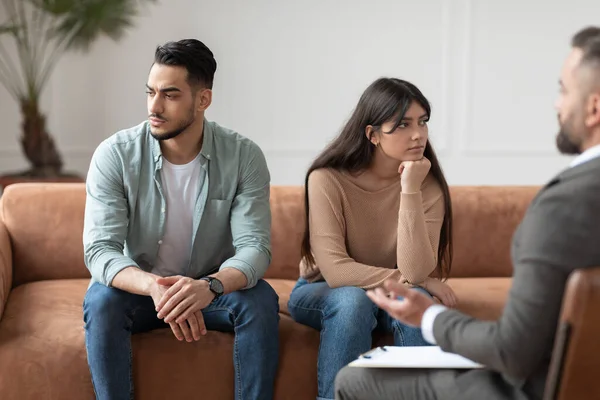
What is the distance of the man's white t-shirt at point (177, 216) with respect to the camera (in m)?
2.50

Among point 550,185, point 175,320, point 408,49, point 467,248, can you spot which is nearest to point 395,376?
point 550,185

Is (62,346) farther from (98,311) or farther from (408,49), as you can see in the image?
(408,49)

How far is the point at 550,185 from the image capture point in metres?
1.34

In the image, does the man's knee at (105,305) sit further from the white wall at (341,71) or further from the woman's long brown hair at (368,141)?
the white wall at (341,71)

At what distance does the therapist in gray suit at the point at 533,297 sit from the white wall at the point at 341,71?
3.81 meters

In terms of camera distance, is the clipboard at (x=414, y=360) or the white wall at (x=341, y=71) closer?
the clipboard at (x=414, y=360)

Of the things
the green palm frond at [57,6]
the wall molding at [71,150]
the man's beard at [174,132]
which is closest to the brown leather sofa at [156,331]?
the man's beard at [174,132]

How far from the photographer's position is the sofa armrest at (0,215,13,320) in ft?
8.35

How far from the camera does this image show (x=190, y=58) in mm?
2453

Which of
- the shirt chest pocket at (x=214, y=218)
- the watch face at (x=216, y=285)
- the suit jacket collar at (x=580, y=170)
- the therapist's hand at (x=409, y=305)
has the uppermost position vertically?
the suit jacket collar at (x=580, y=170)

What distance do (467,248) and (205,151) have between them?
42.5 inches

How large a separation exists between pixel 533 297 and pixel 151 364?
133 cm


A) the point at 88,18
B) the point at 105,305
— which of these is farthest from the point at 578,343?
the point at 88,18

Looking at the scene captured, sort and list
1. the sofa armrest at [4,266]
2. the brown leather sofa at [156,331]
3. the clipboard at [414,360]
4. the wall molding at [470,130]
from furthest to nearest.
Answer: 1. the wall molding at [470,130]
2. the sofa armrest at [4,266]
3. the brown leather sofa at [156,331]
4. the clipboard at [414,360]
